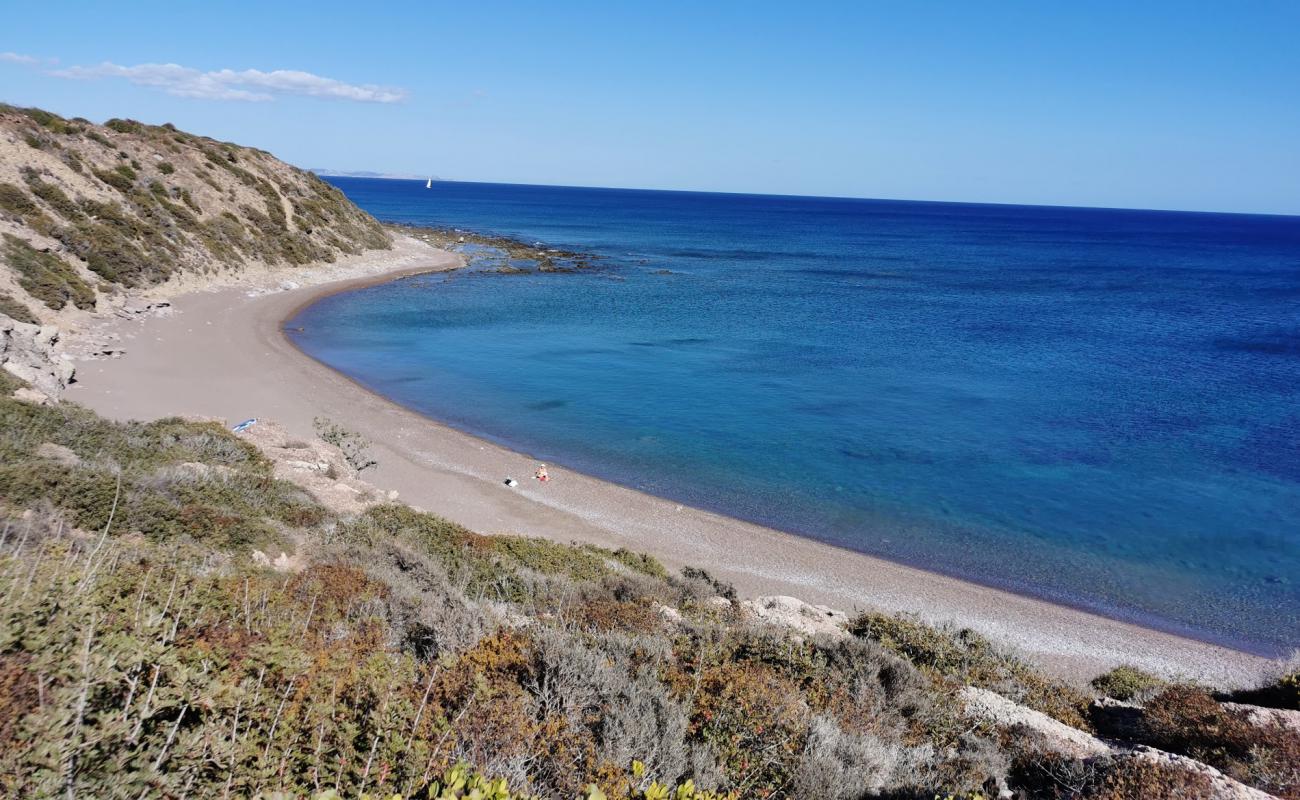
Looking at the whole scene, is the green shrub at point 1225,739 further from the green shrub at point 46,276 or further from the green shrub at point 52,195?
the green shrub at point 52,195

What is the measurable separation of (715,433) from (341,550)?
1664 centimetres

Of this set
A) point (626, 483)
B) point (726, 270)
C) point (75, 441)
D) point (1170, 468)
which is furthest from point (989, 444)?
point (726, 270)

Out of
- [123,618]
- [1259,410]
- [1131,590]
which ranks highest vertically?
[123,618]

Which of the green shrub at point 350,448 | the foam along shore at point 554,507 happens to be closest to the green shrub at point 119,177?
the foam along shore at point 554,507

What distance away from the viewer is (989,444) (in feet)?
83.0

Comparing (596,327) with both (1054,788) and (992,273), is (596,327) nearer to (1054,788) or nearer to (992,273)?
(1054,788)

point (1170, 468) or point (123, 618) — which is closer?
point (123, 618)

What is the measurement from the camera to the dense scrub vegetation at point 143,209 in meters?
30.9

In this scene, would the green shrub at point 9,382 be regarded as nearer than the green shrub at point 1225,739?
No

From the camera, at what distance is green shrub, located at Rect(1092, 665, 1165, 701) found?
9.63 metres

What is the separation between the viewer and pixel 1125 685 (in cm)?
999

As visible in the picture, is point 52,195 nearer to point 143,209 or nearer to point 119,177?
point 143,209

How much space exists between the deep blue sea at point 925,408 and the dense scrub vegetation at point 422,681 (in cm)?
959

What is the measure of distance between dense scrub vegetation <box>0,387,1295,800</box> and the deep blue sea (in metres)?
9.59
